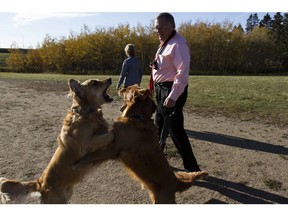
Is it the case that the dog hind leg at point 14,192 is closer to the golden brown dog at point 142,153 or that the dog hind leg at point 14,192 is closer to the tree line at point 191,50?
the golden brown dog at point 142,153

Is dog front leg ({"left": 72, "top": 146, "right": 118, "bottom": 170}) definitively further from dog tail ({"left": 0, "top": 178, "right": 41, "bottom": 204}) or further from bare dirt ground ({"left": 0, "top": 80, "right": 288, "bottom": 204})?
dog tail ({"left": 0, "top": 178, "right": 41, "bottom": 204})

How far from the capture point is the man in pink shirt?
4461 millimetres

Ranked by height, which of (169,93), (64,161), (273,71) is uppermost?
(169,93)

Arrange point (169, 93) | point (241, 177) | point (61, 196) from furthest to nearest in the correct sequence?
point (241, 177) < point (169, 93) < point (61, 196)

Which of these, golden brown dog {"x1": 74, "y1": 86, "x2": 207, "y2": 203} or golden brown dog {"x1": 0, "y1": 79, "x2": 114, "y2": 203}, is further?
golden brown dog {"x1": 74, "y1": 86, "x2": 207, "y2": 203}

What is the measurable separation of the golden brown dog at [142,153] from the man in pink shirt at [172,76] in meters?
0.50

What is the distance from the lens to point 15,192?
363 centimetres

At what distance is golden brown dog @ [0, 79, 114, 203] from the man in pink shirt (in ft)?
3.05

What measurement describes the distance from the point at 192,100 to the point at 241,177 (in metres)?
8.87

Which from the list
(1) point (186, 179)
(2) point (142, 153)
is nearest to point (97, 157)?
(2) point (142, 153)

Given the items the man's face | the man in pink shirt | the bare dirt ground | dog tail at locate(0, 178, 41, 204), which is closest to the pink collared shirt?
the man in pink shirt

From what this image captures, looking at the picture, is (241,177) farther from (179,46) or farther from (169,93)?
(179,46)

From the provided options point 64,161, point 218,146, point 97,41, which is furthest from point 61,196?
point 97,41

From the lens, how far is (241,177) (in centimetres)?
549
